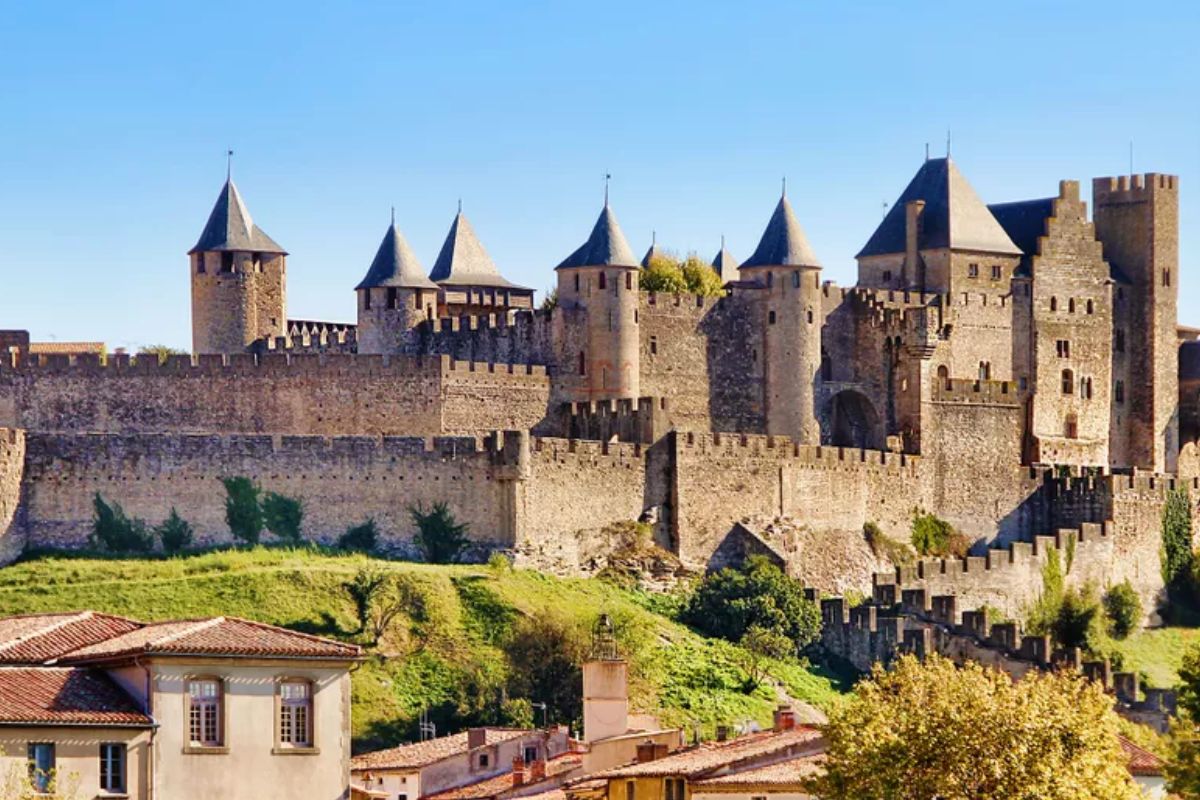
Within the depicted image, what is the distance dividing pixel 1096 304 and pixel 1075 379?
2.41m

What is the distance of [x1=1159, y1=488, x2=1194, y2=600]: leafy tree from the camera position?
328 feet

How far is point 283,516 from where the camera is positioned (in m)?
84.6

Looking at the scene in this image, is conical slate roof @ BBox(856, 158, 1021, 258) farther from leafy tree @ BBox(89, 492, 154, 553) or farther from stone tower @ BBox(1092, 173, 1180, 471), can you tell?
leafy tree @ BBox(89, 492, 154, 553)

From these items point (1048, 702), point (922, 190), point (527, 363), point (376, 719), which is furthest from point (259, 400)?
point (1048, 702)

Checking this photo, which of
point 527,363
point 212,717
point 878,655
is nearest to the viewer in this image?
point 212,717

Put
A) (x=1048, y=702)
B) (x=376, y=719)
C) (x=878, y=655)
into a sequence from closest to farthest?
1. (x=1048, y=702)
2. (x=376, y=719)
3. (x=878, y=655)

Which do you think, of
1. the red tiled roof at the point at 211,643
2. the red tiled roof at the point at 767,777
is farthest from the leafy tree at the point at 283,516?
the red tiled roof at the point at 211,643

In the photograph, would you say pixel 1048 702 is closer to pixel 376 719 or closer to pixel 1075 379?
pixel 376 719

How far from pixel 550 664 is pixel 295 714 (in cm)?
2971

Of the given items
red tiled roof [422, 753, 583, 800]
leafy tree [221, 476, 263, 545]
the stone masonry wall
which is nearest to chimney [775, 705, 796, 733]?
red tiled roof [422, 753, 583, 800]

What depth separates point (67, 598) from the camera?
3135 inches

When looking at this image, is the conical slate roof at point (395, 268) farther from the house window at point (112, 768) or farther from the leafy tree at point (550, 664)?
the house window at point (112, 768)

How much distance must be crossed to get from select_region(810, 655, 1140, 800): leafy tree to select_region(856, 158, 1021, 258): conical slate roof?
1938 inches

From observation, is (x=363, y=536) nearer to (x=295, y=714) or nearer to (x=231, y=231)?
(x=231, y=231)
